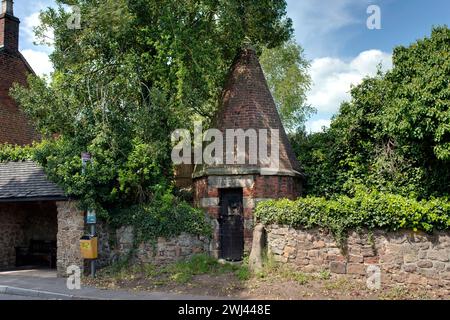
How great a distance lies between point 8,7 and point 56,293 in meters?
17.3

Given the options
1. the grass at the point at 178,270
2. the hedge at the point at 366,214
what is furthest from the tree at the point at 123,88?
the hedge at the point at 366,214

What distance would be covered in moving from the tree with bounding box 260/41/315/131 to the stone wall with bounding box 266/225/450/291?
19511 millimetres

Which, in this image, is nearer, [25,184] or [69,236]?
[69,236]

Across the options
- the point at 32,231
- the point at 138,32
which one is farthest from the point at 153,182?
the point at 32,231

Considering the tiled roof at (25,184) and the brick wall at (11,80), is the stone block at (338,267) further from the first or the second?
the brick wall at (11,80)

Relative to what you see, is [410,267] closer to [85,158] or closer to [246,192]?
[246,192]

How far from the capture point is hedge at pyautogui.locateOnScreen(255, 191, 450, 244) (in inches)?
389

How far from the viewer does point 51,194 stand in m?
13.0

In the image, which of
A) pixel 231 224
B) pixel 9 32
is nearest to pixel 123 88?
pixel 231 224

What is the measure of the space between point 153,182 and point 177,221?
1.64 metres

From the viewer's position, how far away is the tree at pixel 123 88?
1291cm

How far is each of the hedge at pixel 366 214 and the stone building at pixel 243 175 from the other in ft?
5.10

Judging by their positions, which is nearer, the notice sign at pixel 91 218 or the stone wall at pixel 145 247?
the notice sign at pixel 91 218

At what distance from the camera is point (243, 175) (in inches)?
523
